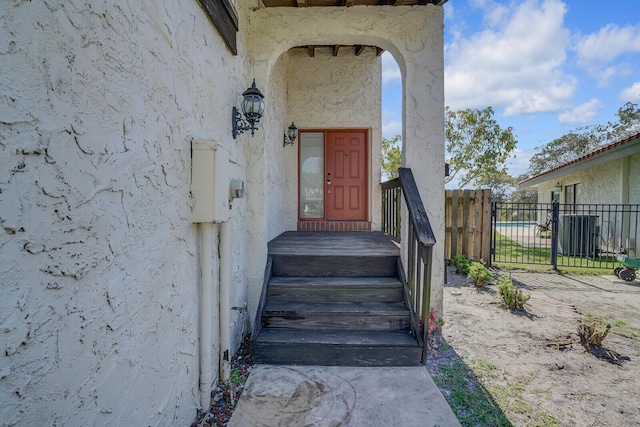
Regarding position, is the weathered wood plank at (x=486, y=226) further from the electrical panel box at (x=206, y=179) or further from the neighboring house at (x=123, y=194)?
the electrical panel box at (x=206, y=179)

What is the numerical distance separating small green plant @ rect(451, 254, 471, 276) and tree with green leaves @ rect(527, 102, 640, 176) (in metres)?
15.9

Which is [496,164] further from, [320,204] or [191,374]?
[191,374]

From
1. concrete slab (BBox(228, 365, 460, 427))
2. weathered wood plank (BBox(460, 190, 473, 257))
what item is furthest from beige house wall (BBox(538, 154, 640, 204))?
concrete slab (BBox(228, 365, 460, 427))

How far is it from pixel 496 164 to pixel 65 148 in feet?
45.3

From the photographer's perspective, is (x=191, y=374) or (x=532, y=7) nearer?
(x=191, y=374)

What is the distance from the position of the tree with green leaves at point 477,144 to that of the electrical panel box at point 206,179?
37.1 ft

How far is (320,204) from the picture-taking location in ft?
20.6

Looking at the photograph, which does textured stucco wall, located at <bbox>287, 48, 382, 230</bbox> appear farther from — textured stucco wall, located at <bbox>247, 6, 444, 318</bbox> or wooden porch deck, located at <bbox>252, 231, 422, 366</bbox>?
textured stucco wall, located at <bbox>247, 6, 444, 318</bbox>

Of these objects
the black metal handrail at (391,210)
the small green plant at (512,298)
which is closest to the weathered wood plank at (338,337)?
the black metal handrail at (391,210)

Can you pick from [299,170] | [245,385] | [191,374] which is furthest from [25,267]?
[299,170]

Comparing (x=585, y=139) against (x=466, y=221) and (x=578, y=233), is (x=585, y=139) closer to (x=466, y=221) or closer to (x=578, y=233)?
(x=578, y=233)

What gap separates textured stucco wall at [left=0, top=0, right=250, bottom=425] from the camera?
867mm

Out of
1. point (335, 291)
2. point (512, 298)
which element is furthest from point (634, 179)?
point (335, 291)

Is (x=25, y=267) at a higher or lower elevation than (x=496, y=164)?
lower
